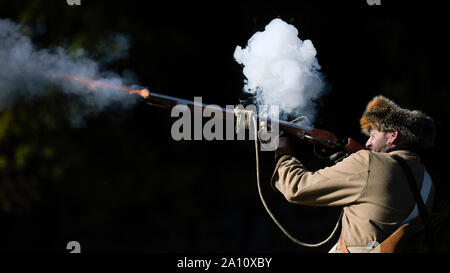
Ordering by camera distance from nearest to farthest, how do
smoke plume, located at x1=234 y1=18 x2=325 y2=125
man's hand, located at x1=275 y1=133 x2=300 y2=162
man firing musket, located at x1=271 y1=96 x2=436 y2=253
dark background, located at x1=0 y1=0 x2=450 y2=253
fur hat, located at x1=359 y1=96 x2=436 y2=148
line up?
man firing musket, located at x1=271 y1=96 x2=436 y2=253
fur hat, located at x1=359 y1=96 x2=436 y2=148
man's hand, located at x1=275 y1=133 x2=300 y2=162
smoke plume, located at x1=234 y1=18 x2=325 y2=125
dark background, located at x1=0 y1=0 x2=450 y2=253

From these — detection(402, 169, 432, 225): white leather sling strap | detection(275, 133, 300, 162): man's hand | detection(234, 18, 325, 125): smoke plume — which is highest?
detection(234, 18, 325, 125): smoke plume

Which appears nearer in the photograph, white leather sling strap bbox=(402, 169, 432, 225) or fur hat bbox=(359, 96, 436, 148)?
white leather sling strap bbox=(402, 169, 432, 225)

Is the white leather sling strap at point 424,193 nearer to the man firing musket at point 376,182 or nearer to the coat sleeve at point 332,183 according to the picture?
the man firing musket at point 376,182

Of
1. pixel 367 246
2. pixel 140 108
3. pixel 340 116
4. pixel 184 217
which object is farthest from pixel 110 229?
pixel 367 246

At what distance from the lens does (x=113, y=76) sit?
4738 mm

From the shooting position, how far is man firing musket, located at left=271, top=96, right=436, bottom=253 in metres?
3.00

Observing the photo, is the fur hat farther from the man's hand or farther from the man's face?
the man's hand

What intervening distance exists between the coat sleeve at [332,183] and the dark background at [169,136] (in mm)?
2748

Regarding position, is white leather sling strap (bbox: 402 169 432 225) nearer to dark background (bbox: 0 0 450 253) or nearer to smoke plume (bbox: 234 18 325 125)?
smoke plume (bbox: 234 18 325 125)

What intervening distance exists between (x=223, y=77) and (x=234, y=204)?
107 inches

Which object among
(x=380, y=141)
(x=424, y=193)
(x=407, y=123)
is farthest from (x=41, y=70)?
(x=424, y=193)

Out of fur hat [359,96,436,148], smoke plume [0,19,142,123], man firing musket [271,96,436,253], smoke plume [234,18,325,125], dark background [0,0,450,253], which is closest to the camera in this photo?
man firing musket [271,96,436,253]

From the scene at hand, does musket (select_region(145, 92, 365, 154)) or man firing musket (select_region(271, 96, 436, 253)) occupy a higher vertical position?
musket (select_region(145, 92, 365, 154))

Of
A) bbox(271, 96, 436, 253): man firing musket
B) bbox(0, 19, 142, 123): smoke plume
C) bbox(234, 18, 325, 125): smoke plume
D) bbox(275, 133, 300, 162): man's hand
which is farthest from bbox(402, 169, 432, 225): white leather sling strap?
bbox(0, 19, 142, 123): smoke plume
